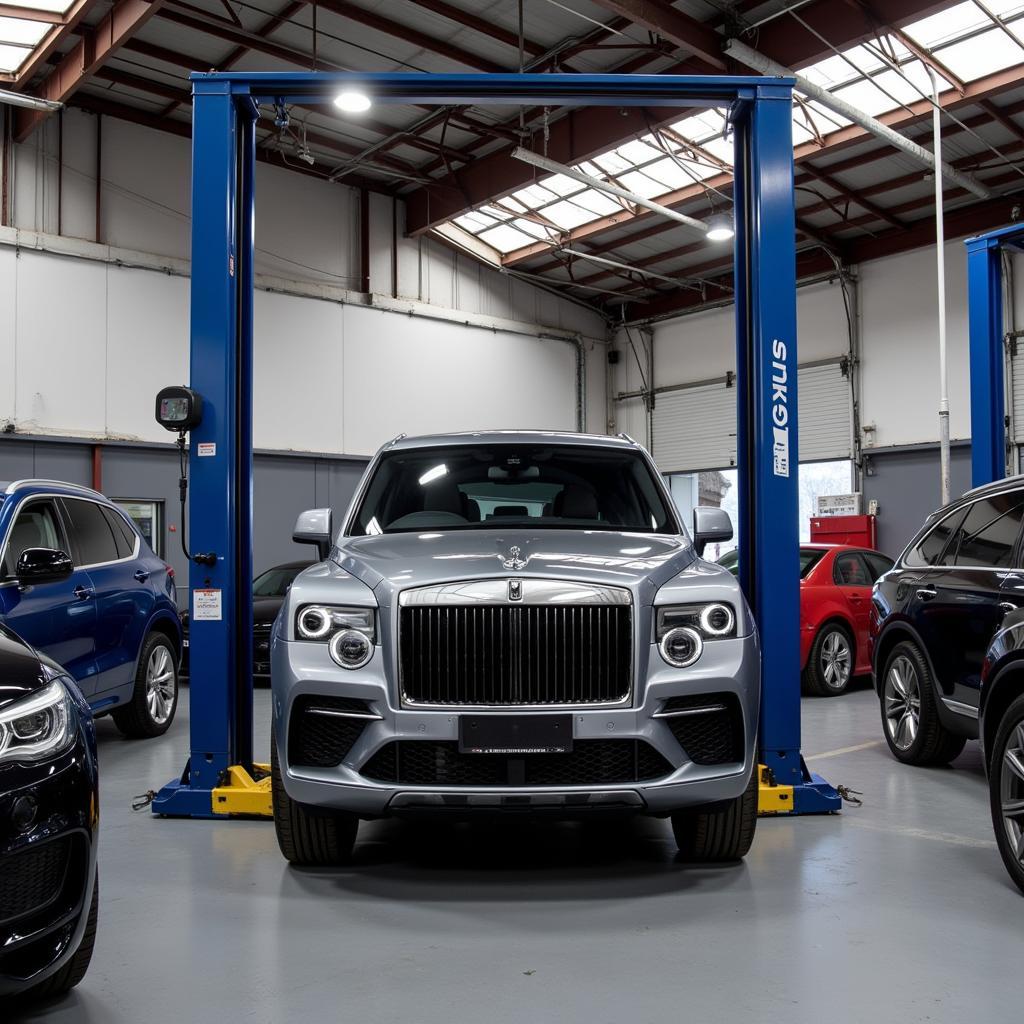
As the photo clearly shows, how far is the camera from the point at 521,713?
3656mm

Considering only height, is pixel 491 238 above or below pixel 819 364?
above

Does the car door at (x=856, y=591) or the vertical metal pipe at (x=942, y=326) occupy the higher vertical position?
the vertical metal pipe at (x=942, y=326)

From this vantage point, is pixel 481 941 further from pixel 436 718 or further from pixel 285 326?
pixel 285 326

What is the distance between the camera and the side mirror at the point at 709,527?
4.74 metres

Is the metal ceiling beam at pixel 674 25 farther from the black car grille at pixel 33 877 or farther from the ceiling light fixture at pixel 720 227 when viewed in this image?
the black car grille at pixel 33 877

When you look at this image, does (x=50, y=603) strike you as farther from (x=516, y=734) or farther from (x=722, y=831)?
(x=722, y=831)

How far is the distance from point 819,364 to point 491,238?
6684 mm

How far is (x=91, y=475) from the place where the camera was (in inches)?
623

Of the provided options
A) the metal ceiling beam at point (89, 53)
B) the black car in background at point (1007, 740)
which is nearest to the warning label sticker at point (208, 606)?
the black car in background at point (1007, 740)

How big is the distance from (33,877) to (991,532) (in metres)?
4.75

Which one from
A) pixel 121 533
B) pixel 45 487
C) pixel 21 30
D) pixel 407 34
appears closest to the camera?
pixel 45 487

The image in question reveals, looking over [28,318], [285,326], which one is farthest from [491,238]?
[28,318]

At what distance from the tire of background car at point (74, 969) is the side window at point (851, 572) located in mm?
8301

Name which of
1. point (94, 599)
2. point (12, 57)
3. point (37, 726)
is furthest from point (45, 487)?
point (12, 57)
